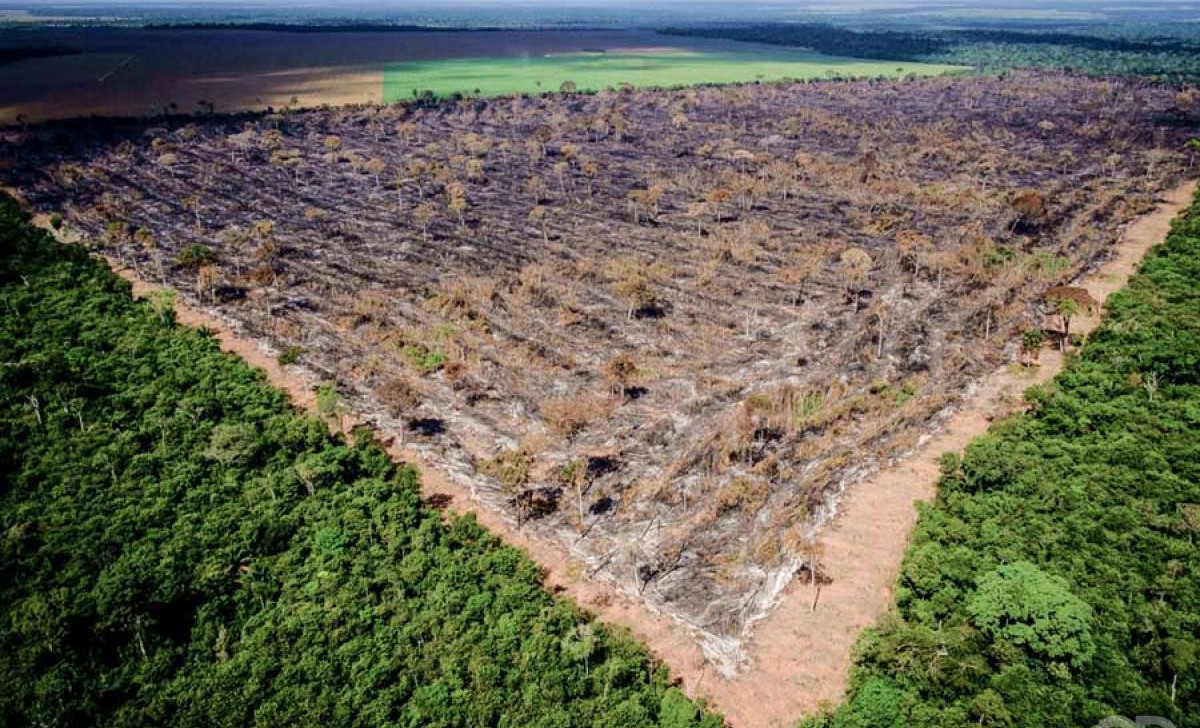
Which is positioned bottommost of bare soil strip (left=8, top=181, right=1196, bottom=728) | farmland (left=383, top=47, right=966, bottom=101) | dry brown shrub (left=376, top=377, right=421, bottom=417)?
bare soil strip (left=8, top=181, right=1196, bottom=728)

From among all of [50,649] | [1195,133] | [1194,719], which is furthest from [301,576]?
[1195,133]

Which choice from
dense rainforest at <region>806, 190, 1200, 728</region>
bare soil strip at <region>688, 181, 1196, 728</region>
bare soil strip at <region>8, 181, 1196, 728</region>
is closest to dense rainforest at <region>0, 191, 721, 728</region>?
bare soil strip at <region>8, 181, 1196, 728</region>

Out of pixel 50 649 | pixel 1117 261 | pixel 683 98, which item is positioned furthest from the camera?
pixel 683 98

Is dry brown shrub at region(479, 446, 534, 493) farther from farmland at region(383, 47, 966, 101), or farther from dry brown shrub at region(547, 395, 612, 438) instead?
farmland at region(383, 47, 966, 101)

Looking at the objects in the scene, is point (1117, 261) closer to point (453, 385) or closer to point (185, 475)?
point (453, 385)

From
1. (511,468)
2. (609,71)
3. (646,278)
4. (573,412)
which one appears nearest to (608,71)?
(609,71)

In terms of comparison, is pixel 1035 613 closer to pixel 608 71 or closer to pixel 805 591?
pixel 805 591

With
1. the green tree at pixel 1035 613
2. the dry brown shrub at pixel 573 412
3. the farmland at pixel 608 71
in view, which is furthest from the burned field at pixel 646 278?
the farmland at pixel 608 71
